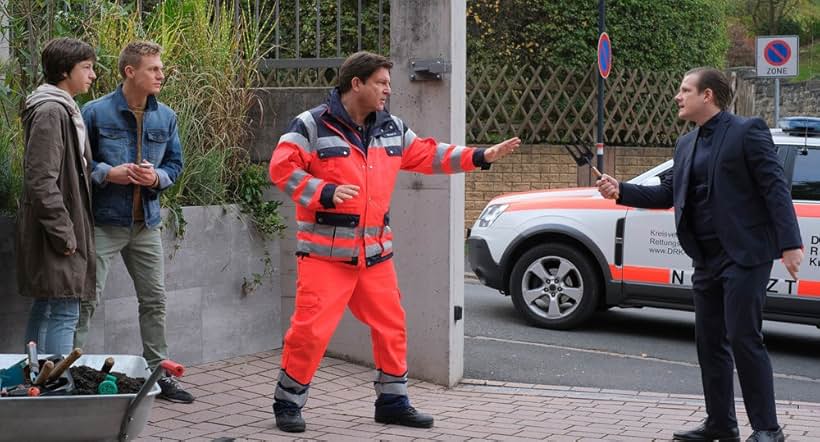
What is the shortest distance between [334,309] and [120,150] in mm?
1525

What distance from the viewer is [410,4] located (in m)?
7.44

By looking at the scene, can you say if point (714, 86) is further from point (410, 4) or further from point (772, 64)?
point (772, 64)

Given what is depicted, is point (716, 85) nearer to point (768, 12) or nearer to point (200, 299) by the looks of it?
point (200, 299)

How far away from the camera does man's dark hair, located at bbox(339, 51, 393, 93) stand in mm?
5969

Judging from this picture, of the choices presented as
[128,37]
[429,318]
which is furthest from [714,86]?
[128,37]

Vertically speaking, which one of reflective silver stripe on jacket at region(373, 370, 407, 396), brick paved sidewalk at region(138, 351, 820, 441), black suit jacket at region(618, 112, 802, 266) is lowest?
brick paved sidewalk at region(138, 351, 820, 441)

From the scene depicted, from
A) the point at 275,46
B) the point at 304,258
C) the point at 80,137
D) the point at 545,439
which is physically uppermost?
the point at 275,46

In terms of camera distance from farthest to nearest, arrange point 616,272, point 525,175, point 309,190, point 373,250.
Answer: point 525,175 → point 616,272 → point 373,250 → point 309,190

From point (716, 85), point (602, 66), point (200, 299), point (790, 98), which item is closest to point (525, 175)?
point (602, 66)

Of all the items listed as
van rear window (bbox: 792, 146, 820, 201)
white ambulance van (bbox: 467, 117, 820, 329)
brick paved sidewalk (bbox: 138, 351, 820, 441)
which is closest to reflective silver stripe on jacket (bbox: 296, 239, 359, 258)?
brick paved sidewalk (bbox: 138, 351, 820, 441)

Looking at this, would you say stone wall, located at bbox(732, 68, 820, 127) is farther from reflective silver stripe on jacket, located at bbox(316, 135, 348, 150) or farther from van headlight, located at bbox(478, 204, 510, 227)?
reflective silver stripe on jacket, located at bbox(316, 135, 348, 150)

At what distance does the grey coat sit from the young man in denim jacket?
39 cm

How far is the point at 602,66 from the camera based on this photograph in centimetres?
1709

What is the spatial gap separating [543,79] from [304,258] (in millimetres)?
13570
